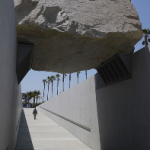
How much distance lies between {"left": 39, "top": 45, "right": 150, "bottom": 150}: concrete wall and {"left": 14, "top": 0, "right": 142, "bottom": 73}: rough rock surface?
0.79 m

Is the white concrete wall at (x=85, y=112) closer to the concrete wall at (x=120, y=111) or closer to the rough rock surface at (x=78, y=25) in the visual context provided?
the concrete wall at (x=120, y=111)

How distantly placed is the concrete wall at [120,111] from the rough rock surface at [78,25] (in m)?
0.79

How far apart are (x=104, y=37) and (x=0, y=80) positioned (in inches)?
116

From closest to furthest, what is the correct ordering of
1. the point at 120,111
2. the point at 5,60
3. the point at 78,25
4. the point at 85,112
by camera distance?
the point at 5,60, the point at 78,25, the point at 120,111, the point at 85,112

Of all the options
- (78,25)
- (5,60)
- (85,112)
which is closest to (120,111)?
(78,25)

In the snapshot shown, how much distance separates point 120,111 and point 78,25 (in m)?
3.02

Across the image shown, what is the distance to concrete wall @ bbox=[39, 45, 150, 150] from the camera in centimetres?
482

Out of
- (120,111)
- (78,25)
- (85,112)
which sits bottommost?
(85,112)

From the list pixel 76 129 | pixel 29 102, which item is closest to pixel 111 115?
pixel 76 129

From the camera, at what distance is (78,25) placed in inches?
180

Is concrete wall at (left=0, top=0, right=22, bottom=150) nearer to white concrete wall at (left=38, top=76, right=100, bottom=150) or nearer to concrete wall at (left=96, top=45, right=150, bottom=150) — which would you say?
concrete wall at (left=96, top=45, right=150, bottom=150)

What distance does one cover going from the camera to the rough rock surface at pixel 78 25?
14.5 feet

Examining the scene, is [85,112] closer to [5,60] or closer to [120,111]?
[120,111]

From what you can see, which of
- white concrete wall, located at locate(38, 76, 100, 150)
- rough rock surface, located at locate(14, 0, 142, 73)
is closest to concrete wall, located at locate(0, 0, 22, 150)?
rough rock surface, located at locate(14, 0, 142, 73)
